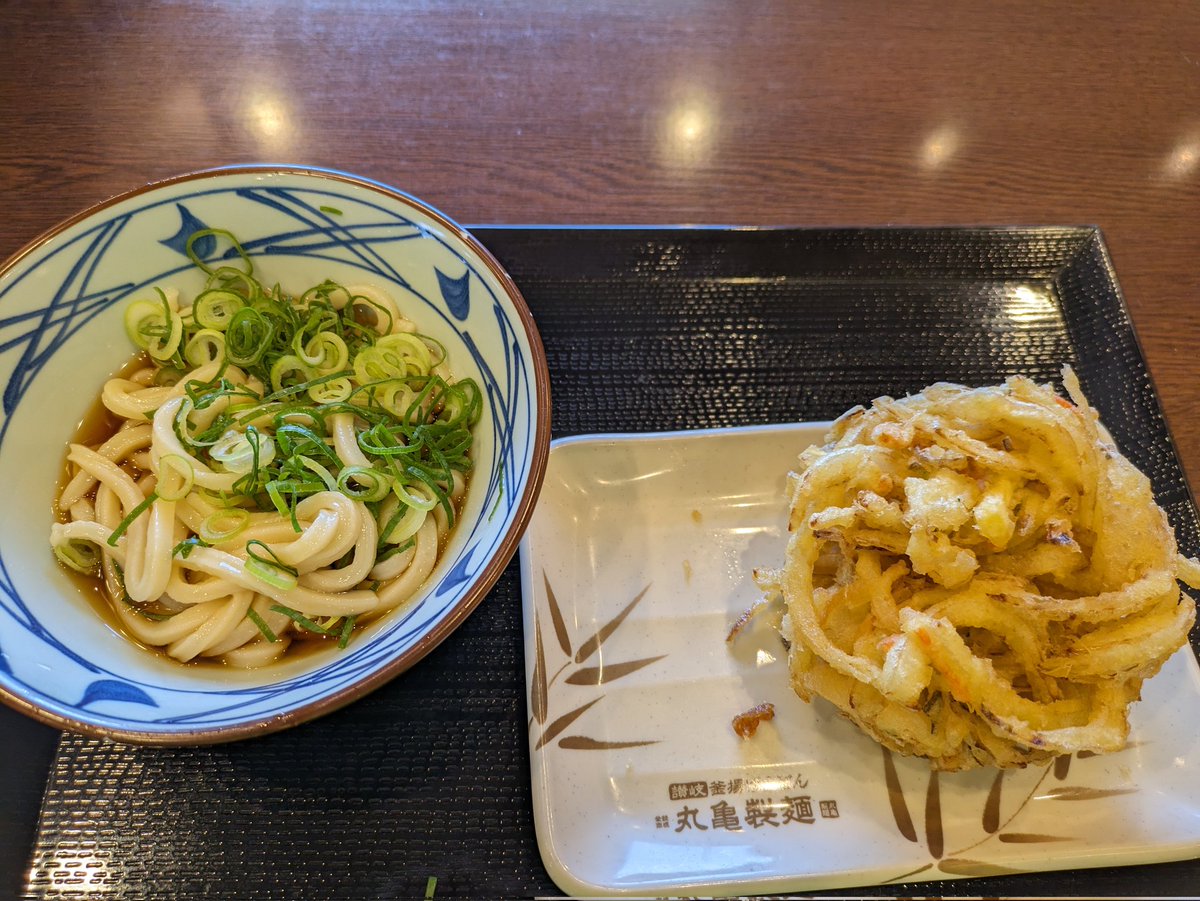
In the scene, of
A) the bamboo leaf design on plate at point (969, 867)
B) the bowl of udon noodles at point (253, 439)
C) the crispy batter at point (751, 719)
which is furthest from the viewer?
the crispy batter at point (751, 719)

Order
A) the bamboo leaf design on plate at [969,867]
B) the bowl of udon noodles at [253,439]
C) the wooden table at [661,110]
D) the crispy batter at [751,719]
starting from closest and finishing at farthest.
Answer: the bowl of udon noodles at [253,439] < the bamboo leaf design on plate at [969,867] < the crispy batter at [751,719] < the wooden table at [661,110]

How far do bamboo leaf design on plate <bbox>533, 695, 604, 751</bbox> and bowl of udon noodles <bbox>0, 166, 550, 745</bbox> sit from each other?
0.35 m

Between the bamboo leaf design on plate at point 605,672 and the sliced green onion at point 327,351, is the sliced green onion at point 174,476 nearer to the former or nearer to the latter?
the sliced green onion at point 327,351

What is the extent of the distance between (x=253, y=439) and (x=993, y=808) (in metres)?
1.42

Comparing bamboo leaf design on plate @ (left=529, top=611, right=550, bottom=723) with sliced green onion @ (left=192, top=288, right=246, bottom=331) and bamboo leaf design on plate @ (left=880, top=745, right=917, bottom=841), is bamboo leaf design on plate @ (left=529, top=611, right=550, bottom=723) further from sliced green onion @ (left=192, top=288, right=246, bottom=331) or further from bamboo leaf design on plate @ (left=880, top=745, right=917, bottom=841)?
sliced green onion @ (left=192, top=288, right=246, bottom=331)

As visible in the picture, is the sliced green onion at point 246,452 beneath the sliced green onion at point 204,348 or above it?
beneath

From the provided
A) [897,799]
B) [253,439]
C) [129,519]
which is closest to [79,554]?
[129,519]

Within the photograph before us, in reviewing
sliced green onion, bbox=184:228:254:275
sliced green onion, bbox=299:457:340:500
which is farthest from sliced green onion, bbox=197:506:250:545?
sliced green onion, bbox=184:228:254:275

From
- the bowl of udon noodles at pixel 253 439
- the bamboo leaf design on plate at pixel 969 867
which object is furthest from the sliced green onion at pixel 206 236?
the bamboo leaf design on plate at pixel 969 867

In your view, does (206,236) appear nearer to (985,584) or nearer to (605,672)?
(605,672)

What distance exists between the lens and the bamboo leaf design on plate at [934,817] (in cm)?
132

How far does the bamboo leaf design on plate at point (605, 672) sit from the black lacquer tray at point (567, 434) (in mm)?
108

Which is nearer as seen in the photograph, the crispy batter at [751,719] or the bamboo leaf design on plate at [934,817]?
the bamboo leaf design on plate at [934,817]

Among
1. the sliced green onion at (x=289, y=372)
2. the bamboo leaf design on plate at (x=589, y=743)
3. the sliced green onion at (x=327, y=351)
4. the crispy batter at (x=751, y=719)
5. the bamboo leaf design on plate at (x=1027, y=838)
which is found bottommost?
the bamboo leaf design on plate at (x=1027, y=838)
